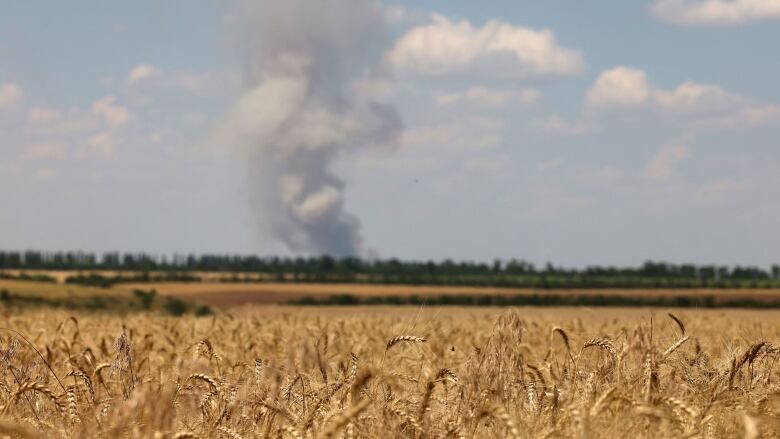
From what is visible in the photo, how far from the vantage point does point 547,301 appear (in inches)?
2697

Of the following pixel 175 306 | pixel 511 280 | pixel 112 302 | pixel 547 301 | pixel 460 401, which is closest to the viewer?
pixel 460 401

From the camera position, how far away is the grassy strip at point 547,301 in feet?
214

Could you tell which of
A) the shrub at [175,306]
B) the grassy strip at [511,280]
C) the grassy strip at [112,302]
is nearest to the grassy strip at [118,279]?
the grassy strip at [511,280]

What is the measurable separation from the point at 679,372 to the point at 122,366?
14.2 ft

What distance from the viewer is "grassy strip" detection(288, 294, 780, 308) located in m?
65.2

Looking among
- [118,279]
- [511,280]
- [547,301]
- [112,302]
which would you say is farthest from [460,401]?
[511,280]

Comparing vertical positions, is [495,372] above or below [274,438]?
above

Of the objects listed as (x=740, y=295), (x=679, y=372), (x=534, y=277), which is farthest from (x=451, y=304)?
(x=679, y=372)

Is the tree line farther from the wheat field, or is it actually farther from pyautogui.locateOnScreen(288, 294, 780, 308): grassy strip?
the wheat field

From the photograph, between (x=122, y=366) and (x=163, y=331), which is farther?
(x=163, y=331)

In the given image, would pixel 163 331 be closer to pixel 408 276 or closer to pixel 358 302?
pixel 358 302

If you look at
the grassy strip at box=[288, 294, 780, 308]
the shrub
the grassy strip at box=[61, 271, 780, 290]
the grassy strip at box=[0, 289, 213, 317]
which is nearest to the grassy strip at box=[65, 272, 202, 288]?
the grassy strip at box=[61, 271, 780, 290]

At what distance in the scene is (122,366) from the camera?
299 inches

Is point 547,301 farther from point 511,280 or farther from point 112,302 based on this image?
point 511,280
